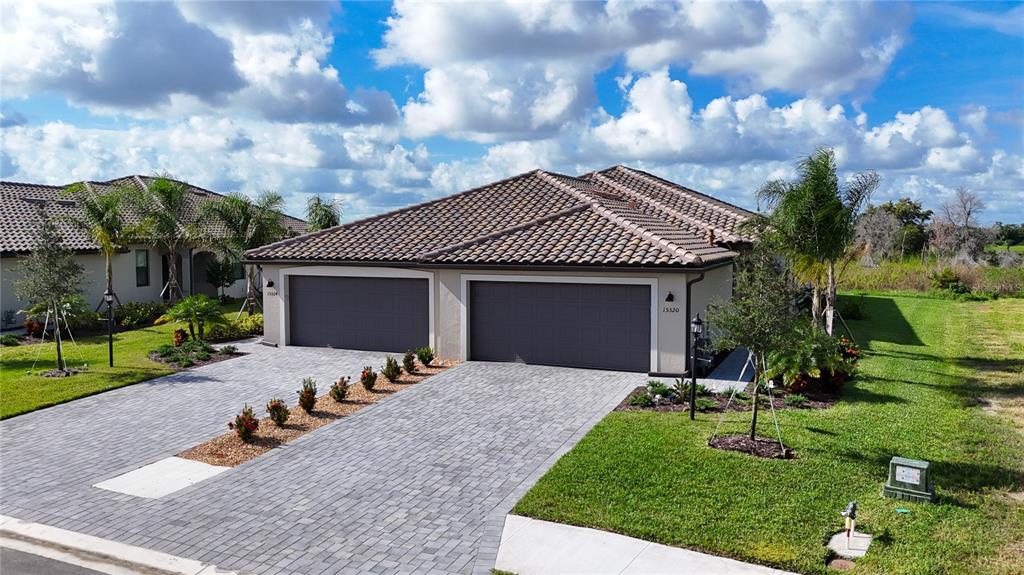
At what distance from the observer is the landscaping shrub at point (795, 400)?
13.2 meters

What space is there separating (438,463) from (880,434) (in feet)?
22.7

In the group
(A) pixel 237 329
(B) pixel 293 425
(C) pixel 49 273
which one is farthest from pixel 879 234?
(C) pixel 49 273

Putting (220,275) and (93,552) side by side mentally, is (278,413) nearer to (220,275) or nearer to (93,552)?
(93,552)

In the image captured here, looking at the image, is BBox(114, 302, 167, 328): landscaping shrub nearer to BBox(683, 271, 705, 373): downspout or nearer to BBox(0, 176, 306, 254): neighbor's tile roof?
BBox(0, 176, 306, 254): neighbor's tile roof

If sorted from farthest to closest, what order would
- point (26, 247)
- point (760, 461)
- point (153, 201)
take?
1. point (153, 201)
2. point (26, 247)
3. point (760, 461)

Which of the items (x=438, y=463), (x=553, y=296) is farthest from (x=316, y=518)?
(x=553, y=296)

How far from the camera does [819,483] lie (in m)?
9.01

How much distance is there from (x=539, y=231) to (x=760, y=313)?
883 cm

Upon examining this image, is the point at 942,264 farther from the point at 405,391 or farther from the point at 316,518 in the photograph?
the point at 316,518

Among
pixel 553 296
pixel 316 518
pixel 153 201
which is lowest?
pixel 316 518

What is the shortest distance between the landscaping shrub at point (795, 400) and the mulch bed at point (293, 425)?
7575 millimetres

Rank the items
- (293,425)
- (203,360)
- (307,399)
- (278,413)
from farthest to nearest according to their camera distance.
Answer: (203,360) < (307,399) < (293,425) < (278,413)

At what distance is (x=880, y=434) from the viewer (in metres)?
11.2

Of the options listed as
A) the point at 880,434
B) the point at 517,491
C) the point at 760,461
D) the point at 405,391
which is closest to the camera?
the point at 517,491
